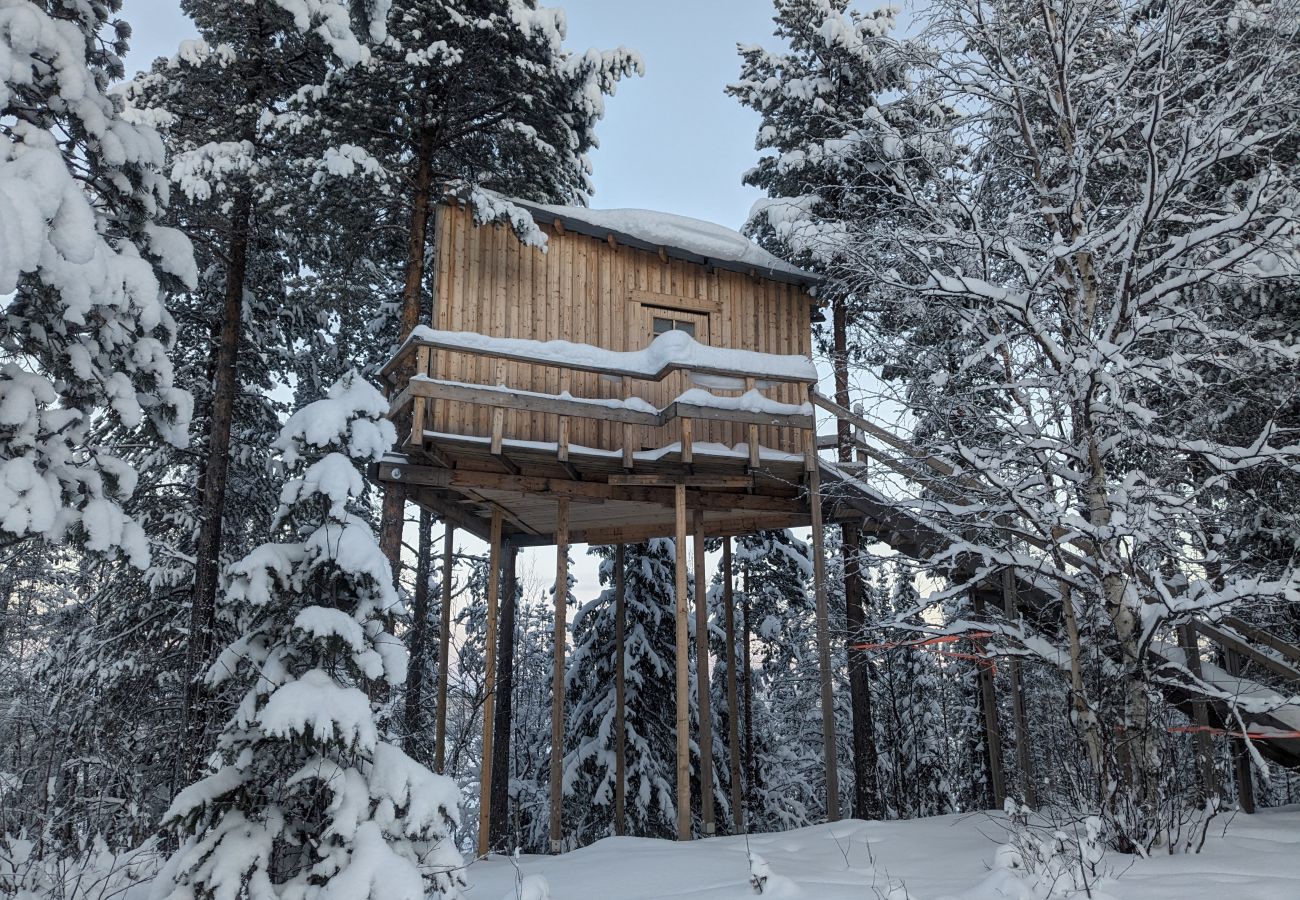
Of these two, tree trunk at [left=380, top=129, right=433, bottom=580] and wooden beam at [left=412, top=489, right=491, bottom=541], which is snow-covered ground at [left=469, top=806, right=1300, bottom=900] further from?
wooden beam at [left=412, top=489, right=491, bottom=541]

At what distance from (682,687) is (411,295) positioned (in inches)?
259

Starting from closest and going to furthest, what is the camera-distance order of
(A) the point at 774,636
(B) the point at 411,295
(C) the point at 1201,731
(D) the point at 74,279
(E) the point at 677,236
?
(D) the point at 74,279 → (C) the point at 1201,731 → (B) the point at 411,295 → (E) the point at 677,236 → (A) the point at 774,636

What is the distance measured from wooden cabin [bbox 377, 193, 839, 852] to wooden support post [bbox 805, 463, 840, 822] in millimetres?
37

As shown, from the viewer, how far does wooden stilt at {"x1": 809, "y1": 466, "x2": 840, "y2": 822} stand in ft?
36.0

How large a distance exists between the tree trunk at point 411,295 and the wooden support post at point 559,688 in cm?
220

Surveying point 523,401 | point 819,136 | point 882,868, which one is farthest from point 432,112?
point 882,868

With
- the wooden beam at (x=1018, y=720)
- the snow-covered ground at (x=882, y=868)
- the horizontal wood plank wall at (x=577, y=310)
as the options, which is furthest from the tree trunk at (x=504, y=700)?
the wooden beam at (x=1018, y=720)

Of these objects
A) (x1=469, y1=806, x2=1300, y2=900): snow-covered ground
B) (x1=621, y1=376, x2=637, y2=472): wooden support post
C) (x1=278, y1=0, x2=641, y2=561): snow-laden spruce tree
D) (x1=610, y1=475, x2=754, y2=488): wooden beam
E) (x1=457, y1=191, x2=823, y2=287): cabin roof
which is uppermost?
(x1=278, y1=0, x2=641, y2=561): snow-laden spruce tree

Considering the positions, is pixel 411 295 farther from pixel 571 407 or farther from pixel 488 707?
pixel 488 707

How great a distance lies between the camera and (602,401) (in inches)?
474

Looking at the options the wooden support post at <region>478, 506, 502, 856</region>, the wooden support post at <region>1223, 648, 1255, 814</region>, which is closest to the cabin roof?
the wooden support post at <region>478, 506, 502, 856</region>

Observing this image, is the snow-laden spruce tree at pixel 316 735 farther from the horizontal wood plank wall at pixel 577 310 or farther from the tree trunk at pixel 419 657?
the tree trunk at pixel 419 657

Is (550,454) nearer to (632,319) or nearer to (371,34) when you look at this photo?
(632,319)

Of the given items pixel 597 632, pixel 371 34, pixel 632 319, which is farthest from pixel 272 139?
pixel 597 632
